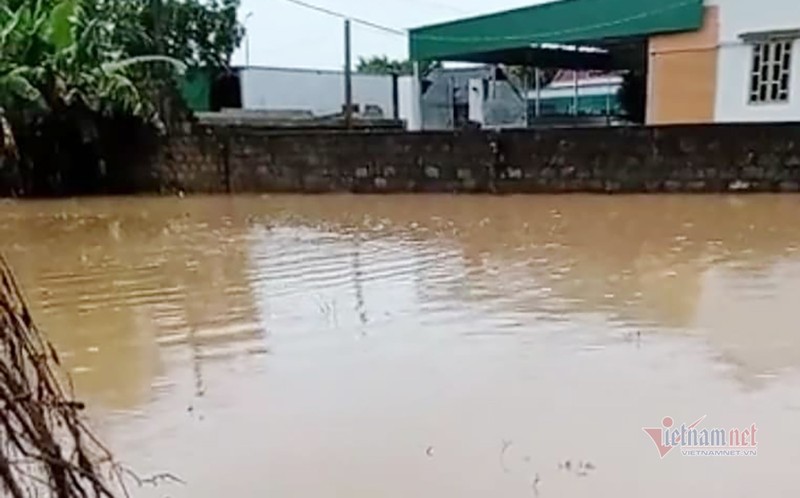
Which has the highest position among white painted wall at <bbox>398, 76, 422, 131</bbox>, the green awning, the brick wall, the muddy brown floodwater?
the green awning

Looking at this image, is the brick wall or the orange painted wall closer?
the brick wall

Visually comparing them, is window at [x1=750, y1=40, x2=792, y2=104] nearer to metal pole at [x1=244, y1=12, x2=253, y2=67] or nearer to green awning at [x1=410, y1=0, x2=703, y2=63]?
green awning at [x1=410, y1=0, x2=703, y2=63]

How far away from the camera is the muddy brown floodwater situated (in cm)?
287

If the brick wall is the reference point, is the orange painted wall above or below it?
above

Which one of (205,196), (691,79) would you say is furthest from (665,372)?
(691,79)

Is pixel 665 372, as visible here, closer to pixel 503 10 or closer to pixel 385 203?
pixel 385 203

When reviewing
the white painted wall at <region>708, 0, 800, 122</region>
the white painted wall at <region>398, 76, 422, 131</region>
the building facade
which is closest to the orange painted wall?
the building facade

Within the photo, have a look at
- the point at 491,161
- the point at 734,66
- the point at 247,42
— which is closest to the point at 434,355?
the point at 491,161

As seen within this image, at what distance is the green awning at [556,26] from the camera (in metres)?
16.1

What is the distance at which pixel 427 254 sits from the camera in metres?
7.64

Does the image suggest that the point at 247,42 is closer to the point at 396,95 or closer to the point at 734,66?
the point at 396,95

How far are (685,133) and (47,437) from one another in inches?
468

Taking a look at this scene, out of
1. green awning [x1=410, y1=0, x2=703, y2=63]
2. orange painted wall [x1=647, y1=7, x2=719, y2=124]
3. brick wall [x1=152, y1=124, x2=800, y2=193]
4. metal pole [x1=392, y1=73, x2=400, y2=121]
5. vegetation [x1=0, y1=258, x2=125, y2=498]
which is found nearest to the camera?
vegetation [x1=0, y1=258, x2=125, y2=498]

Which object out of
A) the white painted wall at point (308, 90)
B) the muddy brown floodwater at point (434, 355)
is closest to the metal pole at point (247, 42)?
the white painted wall at point (308, 90)
